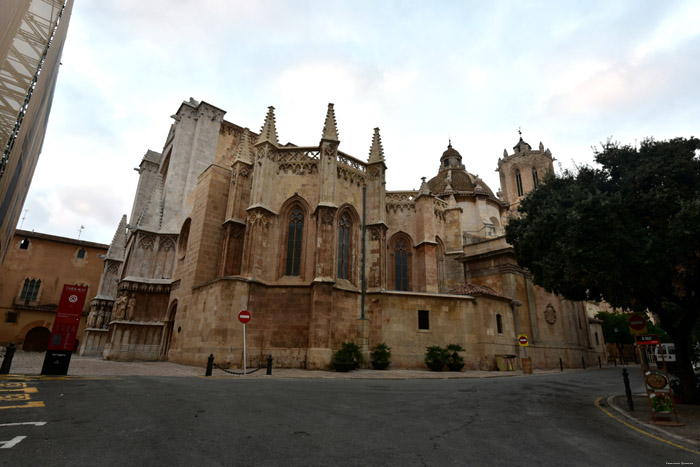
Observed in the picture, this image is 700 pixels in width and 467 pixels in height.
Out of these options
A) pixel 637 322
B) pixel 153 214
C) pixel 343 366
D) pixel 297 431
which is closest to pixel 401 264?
pixel 343 366

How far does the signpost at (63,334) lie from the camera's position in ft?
37.3

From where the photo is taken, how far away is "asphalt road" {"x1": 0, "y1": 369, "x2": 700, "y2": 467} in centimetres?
Result: 421

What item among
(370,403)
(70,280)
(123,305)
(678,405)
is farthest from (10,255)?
(678,405)

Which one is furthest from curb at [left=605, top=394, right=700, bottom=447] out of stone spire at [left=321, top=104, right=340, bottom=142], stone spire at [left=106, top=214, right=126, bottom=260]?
stone spire at [left=106, top=214, right=126, bottom=260]

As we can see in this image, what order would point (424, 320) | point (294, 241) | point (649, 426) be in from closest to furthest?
point (649, 426), point (294, 241), point (424, 320)

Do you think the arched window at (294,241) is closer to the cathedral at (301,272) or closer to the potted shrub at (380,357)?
the cathedral at (301,272)

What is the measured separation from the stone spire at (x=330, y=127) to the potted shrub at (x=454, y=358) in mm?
13146

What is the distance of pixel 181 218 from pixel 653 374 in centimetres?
2714

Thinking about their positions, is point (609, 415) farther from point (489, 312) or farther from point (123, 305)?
point (123, 305)

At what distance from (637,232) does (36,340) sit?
44.5 metres

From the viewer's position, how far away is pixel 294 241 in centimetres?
2061

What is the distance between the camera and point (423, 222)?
26750mm

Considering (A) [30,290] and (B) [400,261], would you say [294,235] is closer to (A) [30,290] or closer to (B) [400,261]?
(B) [400,261]

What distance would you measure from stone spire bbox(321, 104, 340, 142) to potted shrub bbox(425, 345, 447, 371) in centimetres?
1271
